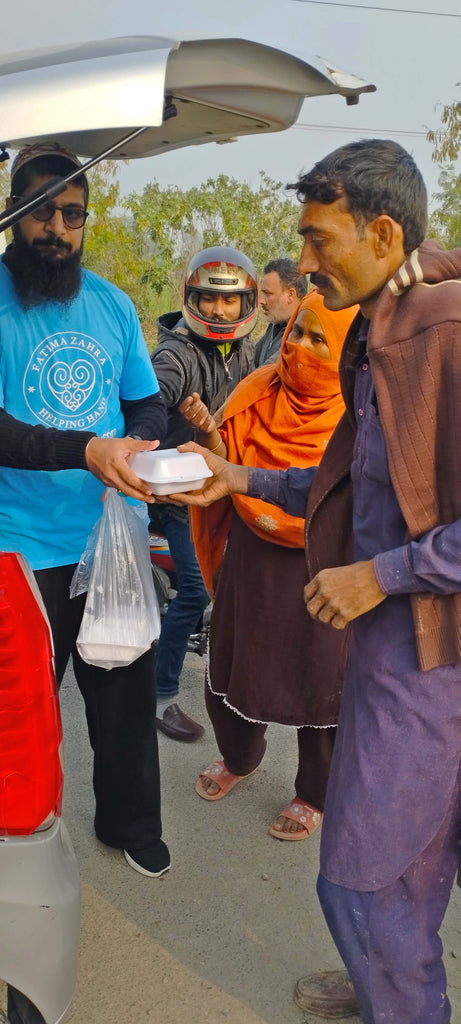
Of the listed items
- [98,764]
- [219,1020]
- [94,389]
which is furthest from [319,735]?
A: [94,389]

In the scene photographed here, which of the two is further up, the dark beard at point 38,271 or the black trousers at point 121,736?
the dark beard at point 38,271

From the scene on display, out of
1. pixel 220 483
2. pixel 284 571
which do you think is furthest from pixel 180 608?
pixel 220 483

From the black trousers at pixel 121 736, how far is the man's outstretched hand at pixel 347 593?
1.07 metres

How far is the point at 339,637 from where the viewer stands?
3.13 meters

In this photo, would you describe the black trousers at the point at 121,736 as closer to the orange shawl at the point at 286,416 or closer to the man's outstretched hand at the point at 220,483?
the man's outstretched hand at the point at 220,483

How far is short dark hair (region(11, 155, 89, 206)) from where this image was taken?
8.23ft

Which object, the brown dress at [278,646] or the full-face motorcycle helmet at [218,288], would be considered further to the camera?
the full-face motorcycle helmet at [218,288]

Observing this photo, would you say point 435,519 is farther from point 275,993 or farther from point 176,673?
point 176,673

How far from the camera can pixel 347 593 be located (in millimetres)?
1871

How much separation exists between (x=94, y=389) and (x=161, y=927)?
5.35 ft

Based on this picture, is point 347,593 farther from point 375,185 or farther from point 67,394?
point 67,394

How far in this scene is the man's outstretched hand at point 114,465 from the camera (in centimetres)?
244

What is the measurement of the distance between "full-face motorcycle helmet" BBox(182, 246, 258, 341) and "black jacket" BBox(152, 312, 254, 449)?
87 millimetres

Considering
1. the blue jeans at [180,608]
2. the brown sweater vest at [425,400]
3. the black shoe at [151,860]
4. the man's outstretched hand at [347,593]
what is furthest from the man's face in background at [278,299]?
the man's outstretched hand at [347,593]
